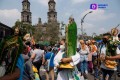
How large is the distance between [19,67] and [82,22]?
30850 mm

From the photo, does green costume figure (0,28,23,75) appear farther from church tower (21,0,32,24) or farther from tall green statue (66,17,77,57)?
church tower (21,0,32,24)

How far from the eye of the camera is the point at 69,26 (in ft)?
19.1

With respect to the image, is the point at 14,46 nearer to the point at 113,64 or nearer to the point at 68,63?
the point at 68,63

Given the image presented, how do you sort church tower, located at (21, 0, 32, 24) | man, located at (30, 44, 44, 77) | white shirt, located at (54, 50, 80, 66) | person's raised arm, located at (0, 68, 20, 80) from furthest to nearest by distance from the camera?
church tower, located at (21, 0, 32, 24) → man, located at (30, 44, 44, 77) → white shirt, located at (54, 50, 80, 66) → person's raised arm, located at (0, 68, 20, 80)

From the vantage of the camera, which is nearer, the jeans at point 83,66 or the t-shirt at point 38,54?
the t-shirt at point 38,54

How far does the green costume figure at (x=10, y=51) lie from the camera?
11.6 ft

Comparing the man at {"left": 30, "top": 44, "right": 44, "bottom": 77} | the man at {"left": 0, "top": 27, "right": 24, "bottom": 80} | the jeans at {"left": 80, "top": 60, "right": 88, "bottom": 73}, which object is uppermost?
the man at {"left": 0, "top": 27, "right": 24, "bottom": 80}

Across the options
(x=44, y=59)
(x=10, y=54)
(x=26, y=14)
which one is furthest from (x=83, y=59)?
(x=26, y=14)

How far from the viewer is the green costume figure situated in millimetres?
3543

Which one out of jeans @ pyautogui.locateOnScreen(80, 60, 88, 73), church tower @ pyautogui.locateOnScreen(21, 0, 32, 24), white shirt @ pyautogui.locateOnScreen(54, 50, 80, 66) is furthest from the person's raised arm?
church tower @ pyautogui.locateOnScreen(21, 0, 32, 24)

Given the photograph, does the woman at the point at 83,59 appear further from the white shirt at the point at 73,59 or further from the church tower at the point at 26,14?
the church tower at the point at 26,14

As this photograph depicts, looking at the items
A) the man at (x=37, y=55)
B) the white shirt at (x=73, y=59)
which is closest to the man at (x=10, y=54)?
the white shirt at (x=73, y=59)

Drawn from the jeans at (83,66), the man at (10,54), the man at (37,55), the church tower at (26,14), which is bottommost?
the jeans at (83,66)

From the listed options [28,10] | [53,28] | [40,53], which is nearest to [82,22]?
[40,53]
